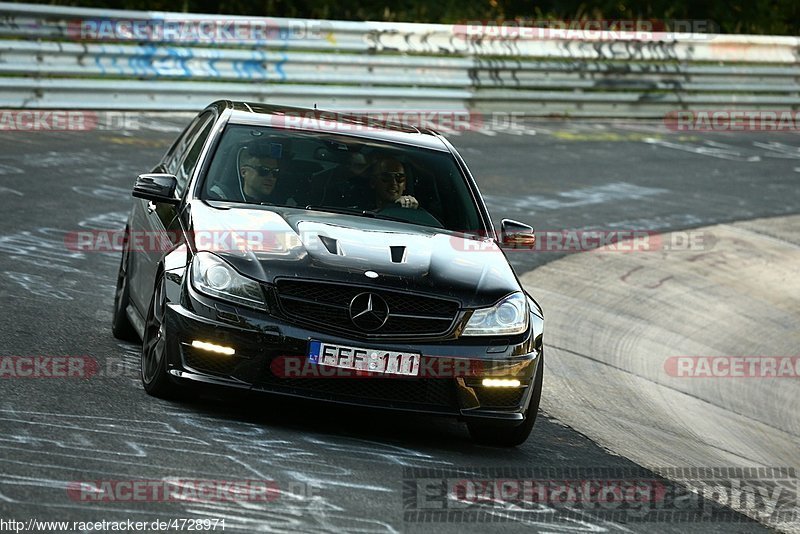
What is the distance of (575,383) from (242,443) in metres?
3.87

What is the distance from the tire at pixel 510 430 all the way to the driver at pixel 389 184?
1388 millimetres

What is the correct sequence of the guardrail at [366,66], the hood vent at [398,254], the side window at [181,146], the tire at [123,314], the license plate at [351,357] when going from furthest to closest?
the guardrail at [366,66], the side window at [181,146], the tire at [123,314], the hood vent at [398,254], the license plate at [351,357]

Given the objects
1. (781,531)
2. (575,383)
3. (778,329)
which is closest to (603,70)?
(778,329)

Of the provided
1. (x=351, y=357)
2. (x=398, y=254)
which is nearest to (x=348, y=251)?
(x=398, y=254)

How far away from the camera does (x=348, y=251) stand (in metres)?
7.05

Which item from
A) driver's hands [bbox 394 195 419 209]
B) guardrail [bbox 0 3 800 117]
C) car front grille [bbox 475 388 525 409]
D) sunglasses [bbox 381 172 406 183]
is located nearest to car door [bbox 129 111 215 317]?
sunglasses [bbox 381 172 406 183]

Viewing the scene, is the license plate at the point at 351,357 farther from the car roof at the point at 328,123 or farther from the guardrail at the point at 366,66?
the guardrail at the point at 366,66

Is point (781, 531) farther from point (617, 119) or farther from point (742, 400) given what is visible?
point (617, 119)

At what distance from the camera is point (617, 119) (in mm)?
23797

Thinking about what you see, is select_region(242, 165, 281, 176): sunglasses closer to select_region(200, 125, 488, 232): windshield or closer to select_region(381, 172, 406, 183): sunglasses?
select_region(200, 125, 488, 232): windshield

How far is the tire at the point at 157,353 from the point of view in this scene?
6.94 metres

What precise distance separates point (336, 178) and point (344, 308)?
149 cm

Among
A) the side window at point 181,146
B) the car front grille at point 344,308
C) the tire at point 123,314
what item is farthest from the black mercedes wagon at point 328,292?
the side window at point 181,146

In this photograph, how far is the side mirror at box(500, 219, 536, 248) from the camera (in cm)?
830
